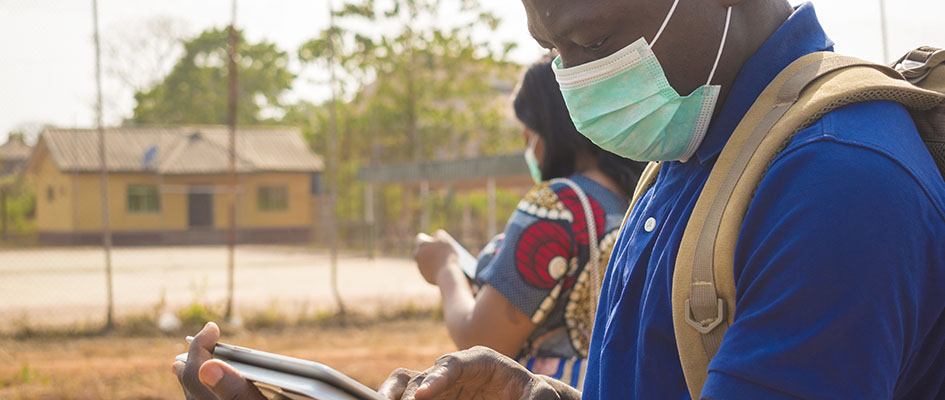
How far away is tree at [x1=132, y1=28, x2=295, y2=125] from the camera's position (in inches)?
911

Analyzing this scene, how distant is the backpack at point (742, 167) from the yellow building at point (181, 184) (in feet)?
60.9

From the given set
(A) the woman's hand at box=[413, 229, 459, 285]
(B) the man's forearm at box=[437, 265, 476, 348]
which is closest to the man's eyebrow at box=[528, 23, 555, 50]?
(B) the man's forearm at box=[437, 265, 476, 348]

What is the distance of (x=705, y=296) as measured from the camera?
0.93 meters

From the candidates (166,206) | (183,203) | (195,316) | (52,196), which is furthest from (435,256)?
(183,203)

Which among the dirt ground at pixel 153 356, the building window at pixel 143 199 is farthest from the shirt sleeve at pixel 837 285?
the building window at pixel 143 199

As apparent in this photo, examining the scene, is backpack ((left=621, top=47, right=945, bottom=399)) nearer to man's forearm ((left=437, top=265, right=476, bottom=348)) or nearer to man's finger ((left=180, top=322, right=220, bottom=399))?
man's finger ((left=180, top=322, right=220, bottom=399))

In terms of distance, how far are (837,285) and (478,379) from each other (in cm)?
74

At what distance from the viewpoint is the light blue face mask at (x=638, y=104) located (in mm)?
1154

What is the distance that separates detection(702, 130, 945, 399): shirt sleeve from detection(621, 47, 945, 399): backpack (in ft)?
0.18

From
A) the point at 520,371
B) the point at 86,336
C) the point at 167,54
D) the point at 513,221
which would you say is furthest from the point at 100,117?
the point at 167,54

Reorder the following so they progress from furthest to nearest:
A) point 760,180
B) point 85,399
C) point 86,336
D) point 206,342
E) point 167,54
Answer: point 167,54 → point 86,336 → point 85,399 → point 206,342 → point 760,180

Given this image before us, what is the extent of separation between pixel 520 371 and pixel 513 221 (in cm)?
72

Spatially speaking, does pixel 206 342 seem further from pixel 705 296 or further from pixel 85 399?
pixel 85 399

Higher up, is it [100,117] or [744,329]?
[100,117]
